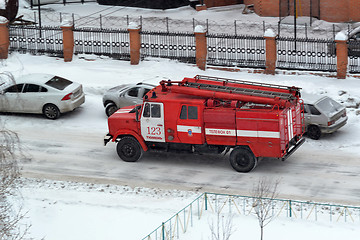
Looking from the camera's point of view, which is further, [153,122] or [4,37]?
[4,37]

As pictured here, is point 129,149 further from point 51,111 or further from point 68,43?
point 68,43

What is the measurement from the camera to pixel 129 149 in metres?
20.8

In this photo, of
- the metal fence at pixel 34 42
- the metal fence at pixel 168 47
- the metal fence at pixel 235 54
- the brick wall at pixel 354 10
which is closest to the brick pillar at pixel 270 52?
the metal fence at pixel 235 54

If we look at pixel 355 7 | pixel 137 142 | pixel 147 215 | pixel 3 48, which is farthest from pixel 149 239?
pixel 355 7

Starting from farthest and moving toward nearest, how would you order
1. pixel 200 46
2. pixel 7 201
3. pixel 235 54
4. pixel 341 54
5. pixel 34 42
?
pixel 34 42, pixel 235 54, pixel 200 46, pixel 341 54, pixel 7 201

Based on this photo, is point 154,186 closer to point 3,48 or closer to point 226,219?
point 226,219

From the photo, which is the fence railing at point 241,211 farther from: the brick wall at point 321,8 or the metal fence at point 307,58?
the brick wall at point 321,8

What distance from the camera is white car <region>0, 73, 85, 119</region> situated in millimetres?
24297

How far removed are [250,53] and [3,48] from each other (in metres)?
10.3

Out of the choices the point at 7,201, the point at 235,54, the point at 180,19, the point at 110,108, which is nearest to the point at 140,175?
the point at 7,201

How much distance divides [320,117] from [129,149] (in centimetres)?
599

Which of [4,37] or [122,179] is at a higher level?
[4,37]

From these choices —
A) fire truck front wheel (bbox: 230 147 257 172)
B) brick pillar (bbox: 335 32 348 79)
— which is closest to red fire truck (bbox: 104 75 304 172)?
fire truck front wheel (bbox: 230 147 257 172)

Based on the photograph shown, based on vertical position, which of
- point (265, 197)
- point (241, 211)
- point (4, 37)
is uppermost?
point (4, 37)
